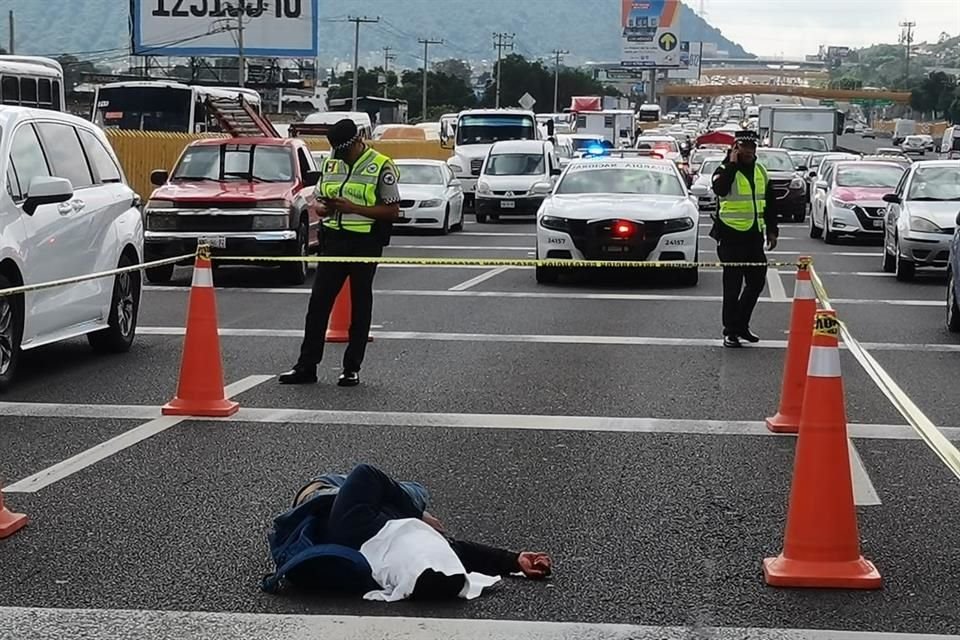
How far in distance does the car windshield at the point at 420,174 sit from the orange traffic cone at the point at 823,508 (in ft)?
78.9

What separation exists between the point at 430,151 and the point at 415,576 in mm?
43971

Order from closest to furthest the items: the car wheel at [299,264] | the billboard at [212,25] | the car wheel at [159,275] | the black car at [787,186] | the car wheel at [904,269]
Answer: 1. the car wheel at [299,264]
2. the car wheel at [159,275]
3. the car wheel at [904,269]
4. the black car at [787,186]
5. the billboard at [212,25]

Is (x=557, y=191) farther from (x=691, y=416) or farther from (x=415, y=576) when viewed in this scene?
(x=415, y=576)

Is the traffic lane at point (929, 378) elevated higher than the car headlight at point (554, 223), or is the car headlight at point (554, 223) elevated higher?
the car headlight at point (554, 223)

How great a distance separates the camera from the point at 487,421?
9438mm

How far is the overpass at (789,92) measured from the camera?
16000 centimetres

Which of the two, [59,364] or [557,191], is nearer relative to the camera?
[59,364]

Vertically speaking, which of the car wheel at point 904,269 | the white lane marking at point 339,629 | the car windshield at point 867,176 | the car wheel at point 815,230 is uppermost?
the car windshield at point 867,176

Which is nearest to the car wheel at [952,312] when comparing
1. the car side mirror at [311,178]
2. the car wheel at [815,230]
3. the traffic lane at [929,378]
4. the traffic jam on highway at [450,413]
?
the traffic jam on highway at [450,413]

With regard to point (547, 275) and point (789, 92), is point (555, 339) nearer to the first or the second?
point (547, 275)

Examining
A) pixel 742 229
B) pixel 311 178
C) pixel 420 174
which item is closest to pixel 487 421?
pixel 742 229

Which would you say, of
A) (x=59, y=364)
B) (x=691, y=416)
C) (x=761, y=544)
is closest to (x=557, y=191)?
(x=59, y=364)

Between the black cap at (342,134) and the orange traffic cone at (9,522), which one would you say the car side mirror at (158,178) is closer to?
the black cap at (342,134)

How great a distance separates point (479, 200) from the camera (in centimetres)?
3459
